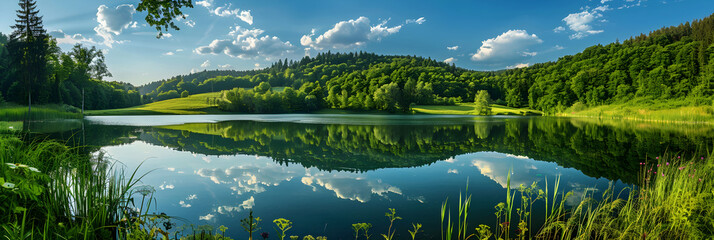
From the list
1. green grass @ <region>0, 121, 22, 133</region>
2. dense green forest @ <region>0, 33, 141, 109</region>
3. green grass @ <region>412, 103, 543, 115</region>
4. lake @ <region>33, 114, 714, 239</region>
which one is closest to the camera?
lake @ <region>33, 114, 714, 239</region>

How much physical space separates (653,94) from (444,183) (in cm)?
8888

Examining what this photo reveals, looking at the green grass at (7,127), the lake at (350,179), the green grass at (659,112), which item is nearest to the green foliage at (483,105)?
the green grass at (659,112)

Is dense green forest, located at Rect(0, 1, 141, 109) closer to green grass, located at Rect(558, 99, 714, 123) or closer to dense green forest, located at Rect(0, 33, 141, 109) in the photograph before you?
dense green forest, located at Rect(0, 33, 141, 109)

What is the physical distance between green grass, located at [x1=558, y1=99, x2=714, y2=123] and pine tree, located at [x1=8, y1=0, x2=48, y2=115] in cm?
8629

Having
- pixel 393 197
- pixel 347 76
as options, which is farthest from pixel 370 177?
pixel 347 76

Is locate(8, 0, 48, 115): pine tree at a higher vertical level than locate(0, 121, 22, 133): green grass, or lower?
higher

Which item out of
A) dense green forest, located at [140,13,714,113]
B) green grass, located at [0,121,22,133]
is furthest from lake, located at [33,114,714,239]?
dense green forest, located at [140,13,714,113]

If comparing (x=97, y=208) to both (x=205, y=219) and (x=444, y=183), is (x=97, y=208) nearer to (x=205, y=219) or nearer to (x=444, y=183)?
(x=205, y=219)

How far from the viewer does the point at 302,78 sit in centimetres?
15612

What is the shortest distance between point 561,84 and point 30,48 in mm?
120700

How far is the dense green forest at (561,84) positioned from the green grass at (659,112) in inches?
80.7

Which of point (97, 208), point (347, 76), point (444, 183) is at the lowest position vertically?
point (444, 183)

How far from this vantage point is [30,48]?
42.1m

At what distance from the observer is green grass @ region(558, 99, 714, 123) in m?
36.8
